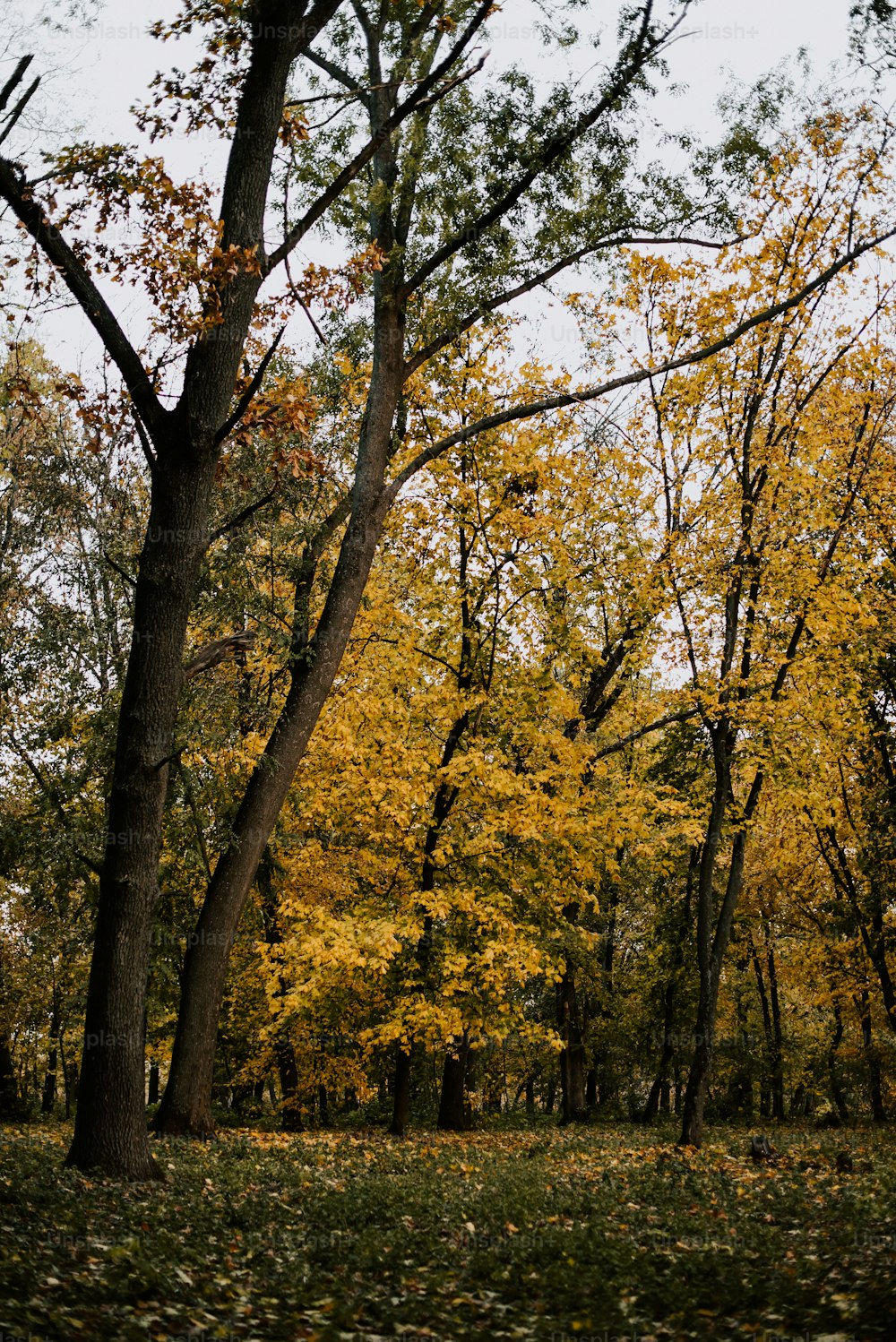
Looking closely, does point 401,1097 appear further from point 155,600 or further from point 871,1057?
point 871,1057

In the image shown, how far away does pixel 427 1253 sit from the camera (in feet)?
21.4

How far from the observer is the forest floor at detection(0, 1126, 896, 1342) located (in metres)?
4.71

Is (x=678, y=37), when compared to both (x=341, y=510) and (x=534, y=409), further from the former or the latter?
(x=341, y=510)

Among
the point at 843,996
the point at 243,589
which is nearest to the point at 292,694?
the point at 243,589

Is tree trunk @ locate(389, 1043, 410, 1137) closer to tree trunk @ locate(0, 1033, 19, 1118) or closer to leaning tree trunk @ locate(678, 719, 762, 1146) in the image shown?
leaning tree trunk @ locate(678, 719, 762, 1146)

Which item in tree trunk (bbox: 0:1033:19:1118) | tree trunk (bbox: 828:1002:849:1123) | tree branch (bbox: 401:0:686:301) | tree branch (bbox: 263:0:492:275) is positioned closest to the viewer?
tree branch (bbox: 263:0:492:275)

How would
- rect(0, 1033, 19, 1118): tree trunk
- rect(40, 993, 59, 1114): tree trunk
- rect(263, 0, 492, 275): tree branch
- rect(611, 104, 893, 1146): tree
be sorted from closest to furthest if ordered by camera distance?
rect(263, 0, 492, 275): tree branch < rect(611, 104, 893, 1146): tree < rect(0, 1033, 19, 1118): tree trunk < rect(40, 993, 59, 1114): tree trunk

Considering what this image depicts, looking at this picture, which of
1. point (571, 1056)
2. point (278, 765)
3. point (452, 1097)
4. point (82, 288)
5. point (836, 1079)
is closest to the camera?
point (82, 288)

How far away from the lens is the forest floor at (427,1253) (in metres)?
4.71

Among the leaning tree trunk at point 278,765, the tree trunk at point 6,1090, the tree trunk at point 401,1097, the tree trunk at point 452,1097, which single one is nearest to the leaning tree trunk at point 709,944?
the tree trunk at point 401,1097

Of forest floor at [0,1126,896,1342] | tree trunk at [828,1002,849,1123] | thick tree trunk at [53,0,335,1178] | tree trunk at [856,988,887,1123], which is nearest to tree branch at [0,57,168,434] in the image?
thick tree trunk at [53,0,335,1178]

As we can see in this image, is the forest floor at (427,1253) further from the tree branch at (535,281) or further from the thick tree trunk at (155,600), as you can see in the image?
the tree branch at (535,281)

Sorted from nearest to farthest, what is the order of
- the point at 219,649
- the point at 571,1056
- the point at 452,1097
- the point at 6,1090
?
the point at 219,649, the point at 452,1097, the point at 6,1090, the point at 571,1056

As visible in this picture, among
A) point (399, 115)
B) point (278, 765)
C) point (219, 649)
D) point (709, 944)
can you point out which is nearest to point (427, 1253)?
point (278, 765)
